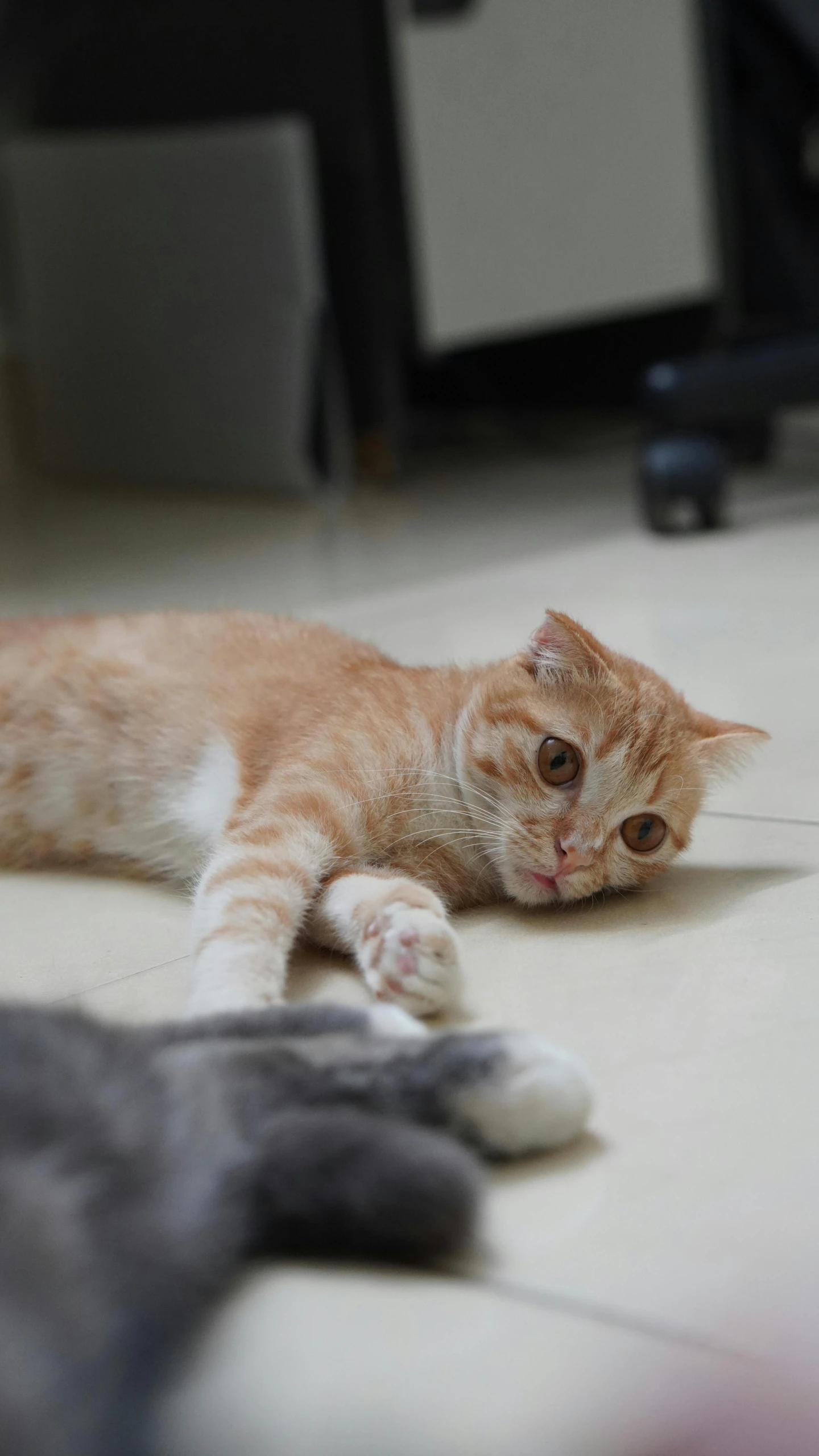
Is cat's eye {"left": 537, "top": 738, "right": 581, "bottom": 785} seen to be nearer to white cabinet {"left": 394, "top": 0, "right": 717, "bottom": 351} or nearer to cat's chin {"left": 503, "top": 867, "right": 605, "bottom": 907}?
cat's chin {"left": 503, "top": 867, "right": 605, "bottom": 907}

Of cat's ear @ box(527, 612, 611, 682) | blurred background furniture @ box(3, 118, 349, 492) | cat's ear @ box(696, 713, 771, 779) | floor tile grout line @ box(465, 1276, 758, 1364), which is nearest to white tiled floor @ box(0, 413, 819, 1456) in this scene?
floor tile grout line @ box(465, 1276, 758, 1364)

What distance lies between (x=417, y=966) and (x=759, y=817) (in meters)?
0.61

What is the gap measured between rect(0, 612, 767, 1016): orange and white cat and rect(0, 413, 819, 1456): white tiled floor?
5cm

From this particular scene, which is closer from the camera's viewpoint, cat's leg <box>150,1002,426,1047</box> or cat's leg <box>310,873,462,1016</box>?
cat's leg <box>150,1002,426,1047</box>

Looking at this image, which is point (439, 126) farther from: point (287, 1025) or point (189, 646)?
point (287, 1025)

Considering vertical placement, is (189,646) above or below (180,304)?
below

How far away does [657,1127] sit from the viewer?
3.34 feet

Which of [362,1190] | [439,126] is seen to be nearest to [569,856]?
[362,1190]

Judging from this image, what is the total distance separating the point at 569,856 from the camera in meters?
1.38

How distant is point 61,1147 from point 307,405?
2929 millimetres

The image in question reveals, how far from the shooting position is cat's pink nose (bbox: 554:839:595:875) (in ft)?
4.53

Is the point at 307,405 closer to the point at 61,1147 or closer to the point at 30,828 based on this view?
the point at 30,828

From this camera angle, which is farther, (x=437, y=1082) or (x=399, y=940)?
(x=399, y=940)

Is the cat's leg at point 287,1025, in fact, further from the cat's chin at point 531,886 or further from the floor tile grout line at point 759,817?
the floor tile grout line at point 759,817
